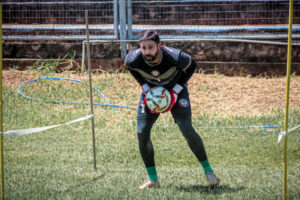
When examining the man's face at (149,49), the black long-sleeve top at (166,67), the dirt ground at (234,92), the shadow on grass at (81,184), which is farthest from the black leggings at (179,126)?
the dirt ground at (234,92)

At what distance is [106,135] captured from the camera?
25.8 ft

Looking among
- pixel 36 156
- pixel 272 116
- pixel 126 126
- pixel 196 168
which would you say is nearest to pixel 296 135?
pixel 272 116

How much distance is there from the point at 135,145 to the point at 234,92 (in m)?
3.80

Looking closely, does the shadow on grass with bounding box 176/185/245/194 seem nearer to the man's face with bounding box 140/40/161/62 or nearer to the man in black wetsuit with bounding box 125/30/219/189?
the man in black wetsuit with bounding box 125/30/219/189

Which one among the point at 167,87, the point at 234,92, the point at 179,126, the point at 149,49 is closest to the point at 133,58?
the point at 149,49

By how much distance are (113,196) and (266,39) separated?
7.96 m

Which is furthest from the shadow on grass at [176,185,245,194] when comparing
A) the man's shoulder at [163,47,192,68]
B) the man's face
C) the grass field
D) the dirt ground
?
the dirt ground

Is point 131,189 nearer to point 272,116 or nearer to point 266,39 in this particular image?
point 272,116

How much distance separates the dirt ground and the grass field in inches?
0.9

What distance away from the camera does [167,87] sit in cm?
482

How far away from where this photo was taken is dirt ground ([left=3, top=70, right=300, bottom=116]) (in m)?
9.30

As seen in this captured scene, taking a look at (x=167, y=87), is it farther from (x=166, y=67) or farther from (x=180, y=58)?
(x=180, y=58)

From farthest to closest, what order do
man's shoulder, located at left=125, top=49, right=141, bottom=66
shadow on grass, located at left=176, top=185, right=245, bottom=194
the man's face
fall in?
man's shoulder, located at left=125, top=49, right=141, bottom=66 → shadow on grass, located at left=176, top=185, right=245, bottom=194 → the man's face

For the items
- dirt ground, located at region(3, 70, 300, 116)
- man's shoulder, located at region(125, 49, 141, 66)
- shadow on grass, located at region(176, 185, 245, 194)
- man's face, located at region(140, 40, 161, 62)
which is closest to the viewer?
man's face, located at region(140, 40, 161, 62)
